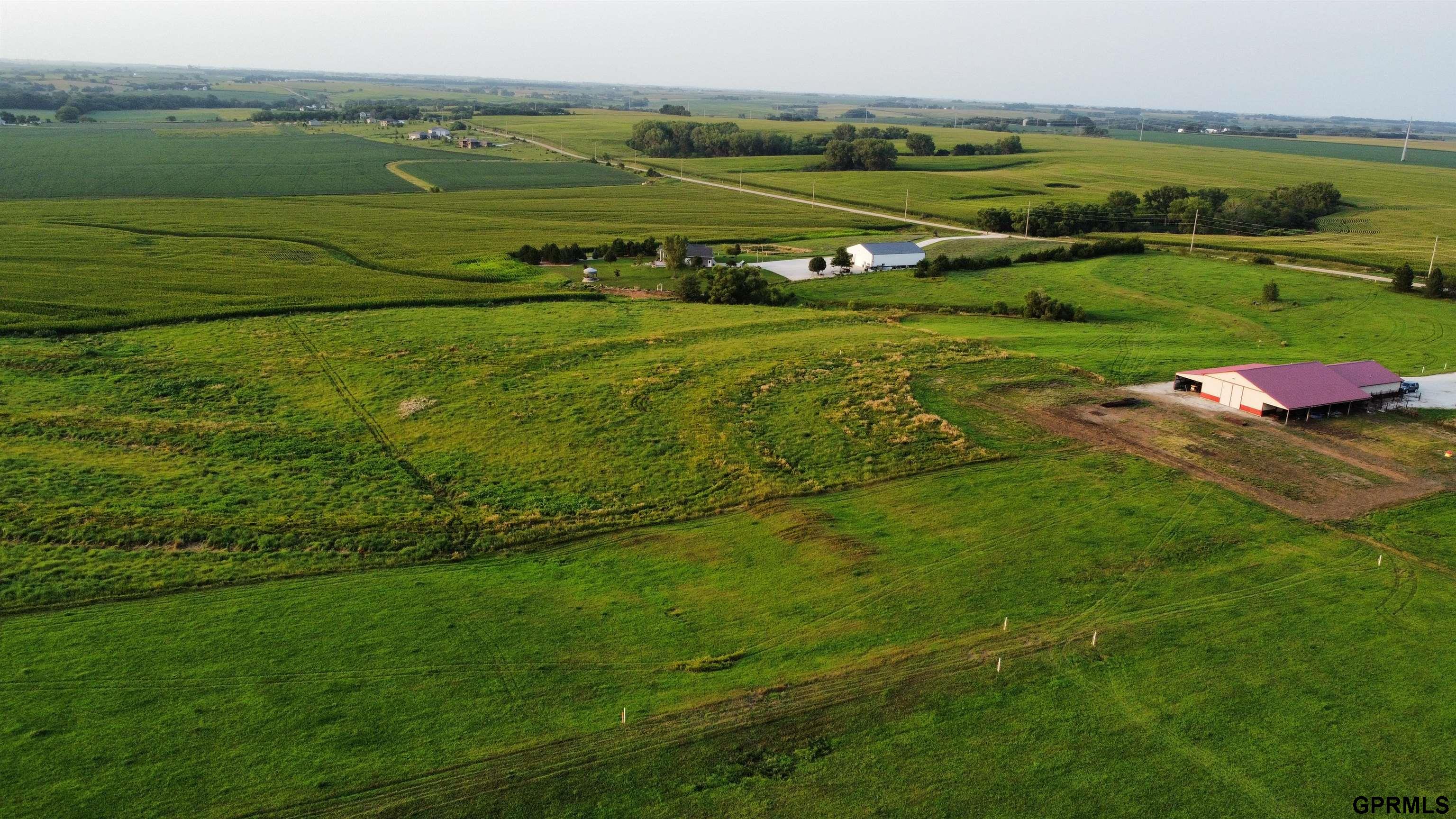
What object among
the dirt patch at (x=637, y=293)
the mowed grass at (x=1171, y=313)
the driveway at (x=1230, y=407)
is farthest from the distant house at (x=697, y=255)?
the driveway at (x=1230, y=407)

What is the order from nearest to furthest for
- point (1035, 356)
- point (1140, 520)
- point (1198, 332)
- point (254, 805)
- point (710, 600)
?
point (254, 805) → point (710, 600) → point (1140, 520) → point (1035, 356) → point (1198, 332)

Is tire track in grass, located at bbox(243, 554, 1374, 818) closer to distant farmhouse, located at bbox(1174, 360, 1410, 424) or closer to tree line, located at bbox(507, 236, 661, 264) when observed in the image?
distant farmhouse, located at bbox(1174, 360, 1410, 424)

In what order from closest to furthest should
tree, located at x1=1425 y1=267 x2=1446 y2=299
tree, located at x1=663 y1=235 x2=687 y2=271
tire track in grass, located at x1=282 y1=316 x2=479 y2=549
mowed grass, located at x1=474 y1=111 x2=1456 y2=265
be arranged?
1. tire track in grass, located at x1=282 y1=316 x2=479 y2=549
2. tree, located at x1=1425 y1=267 x2=1446 y2=299
3. tree, located at x1=663 y1=235 x2=687 y2=271
4. mowed grass, located at x1=474 y1=111 x2=1456 y2=265

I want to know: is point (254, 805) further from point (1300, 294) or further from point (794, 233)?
point (794, 233)

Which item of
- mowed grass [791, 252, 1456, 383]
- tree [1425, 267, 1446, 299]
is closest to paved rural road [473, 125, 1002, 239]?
mowed grass [791, 252, 1456, 383]

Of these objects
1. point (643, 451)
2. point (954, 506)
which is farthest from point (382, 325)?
point (954, 506)

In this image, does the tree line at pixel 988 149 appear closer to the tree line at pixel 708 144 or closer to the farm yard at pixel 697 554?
the tree line at pixel 708 144

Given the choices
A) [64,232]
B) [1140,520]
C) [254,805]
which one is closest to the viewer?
[254,805]
